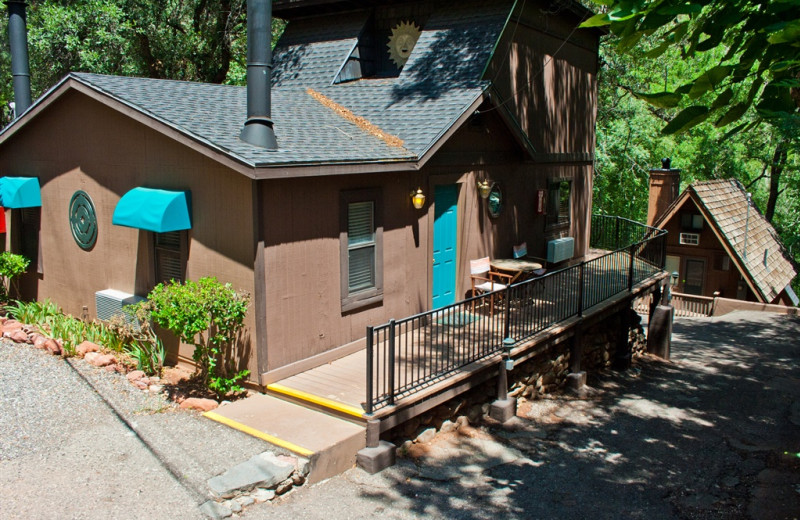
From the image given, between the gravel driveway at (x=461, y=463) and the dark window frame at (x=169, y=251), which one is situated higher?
the dark window frame at (x=169, y=251)

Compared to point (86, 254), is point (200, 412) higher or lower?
lower

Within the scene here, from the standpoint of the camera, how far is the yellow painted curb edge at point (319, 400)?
7.16 metres

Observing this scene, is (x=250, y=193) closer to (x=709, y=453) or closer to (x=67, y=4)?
(x=709, y=453)

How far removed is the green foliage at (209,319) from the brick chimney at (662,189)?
18559 millimetres

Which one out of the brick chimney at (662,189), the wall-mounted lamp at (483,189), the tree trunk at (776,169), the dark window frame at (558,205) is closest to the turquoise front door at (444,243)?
the wall-mounted lamp at (483,189)

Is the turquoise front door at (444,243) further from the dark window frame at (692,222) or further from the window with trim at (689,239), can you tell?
the window with trim at (689,239)

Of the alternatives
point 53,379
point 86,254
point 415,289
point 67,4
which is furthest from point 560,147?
point 67,4

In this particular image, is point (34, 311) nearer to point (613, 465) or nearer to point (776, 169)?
point (613, 465)

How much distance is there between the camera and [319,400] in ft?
24.6

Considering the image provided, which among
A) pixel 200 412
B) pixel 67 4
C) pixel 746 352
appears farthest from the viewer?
pixel 67 4

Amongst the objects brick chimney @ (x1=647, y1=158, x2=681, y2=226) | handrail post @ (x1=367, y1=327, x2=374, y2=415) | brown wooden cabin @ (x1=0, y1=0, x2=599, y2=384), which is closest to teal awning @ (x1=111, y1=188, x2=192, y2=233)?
brown wooden cabin @ (x1=0, y1=0, x2=599, y2=384)

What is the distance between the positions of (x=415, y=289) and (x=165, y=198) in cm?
395

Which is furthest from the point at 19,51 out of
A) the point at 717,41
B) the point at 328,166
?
the point at 717,41

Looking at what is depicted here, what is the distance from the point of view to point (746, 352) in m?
15.5
